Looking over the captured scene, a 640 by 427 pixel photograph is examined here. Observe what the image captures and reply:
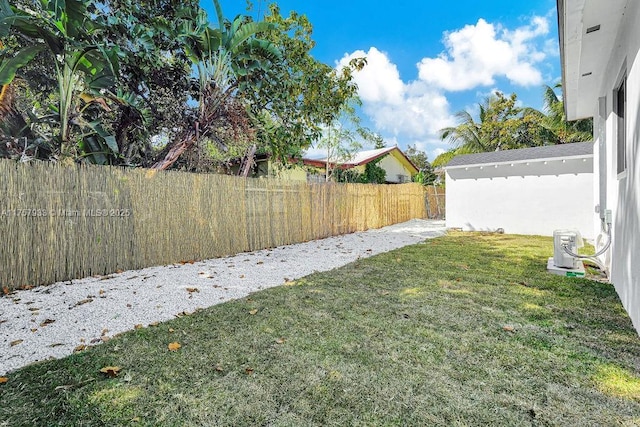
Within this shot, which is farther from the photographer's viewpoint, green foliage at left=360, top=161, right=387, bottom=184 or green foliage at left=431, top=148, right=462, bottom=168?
green foliage at left=431, top=148, right=462, bottom=168

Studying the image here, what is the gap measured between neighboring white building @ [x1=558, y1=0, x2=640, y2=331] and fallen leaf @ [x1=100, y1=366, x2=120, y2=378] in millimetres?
4396

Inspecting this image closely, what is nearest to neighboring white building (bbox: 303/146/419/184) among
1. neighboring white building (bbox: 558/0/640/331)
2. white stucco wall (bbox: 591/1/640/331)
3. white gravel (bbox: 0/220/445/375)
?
white gravel (bbox: 0/220/445/375)

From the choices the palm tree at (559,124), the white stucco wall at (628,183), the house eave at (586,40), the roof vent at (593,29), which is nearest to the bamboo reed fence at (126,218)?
the house eave at (586,40)

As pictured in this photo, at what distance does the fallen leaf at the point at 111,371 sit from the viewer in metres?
2.42

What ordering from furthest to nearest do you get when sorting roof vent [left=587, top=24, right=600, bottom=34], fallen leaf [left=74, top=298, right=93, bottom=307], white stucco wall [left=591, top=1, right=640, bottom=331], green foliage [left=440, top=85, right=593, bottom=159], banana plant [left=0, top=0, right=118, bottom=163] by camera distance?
green foliage [left=440, top=85, right=593, bottom=159] → banana plant [left=0, top=0, right=118, bottom=163] → fallen leaf [left=74, top=298, right=93, bottom=307] → roof vent [left=587, top=24, right=600, bottom=34] → white stucco wall [left=591, top=1, right=640, bottom=331]

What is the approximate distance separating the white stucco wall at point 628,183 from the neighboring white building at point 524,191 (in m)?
6.83

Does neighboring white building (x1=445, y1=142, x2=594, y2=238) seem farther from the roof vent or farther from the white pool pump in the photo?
the roof vent

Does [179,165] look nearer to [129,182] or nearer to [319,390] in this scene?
[129,182]

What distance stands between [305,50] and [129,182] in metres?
5.90

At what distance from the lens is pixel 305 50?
9102 millimetres

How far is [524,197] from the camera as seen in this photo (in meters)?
11.5

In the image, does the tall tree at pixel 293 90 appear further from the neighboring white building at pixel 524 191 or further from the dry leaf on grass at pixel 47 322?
the dry leaf on grass at pixel 47 322

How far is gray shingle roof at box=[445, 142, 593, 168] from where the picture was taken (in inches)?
412

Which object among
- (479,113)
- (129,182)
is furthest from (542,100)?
(129,182)
